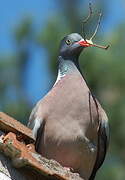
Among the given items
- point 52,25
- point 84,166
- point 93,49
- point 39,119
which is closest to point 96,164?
point 84,166

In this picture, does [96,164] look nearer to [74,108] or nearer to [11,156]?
[74,108]

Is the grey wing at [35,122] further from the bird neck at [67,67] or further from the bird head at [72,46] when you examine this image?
the bird head at [72,46]

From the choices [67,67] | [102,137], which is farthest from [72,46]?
[102,137]

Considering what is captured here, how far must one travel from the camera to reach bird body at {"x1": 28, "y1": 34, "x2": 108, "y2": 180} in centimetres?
578

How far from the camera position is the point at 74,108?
5.85 metres

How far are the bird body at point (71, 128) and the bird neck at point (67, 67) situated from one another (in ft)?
1.26

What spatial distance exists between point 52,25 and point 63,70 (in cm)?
449

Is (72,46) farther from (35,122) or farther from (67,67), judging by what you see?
(35,122)

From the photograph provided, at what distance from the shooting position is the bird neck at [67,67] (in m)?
6.39

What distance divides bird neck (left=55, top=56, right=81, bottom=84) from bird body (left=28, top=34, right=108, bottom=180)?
15.1 inches

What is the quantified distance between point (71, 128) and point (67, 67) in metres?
0.82

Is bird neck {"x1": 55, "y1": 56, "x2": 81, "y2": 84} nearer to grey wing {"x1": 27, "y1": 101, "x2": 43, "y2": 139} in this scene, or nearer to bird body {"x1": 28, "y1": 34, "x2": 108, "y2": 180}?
bird body {"x1": 28, "y1": 34, "x2": 108, "y2": 180}

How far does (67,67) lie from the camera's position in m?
6.46

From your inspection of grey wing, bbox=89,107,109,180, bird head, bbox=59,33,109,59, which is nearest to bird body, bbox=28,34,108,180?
grey wing, bbox=89,107,109,180
